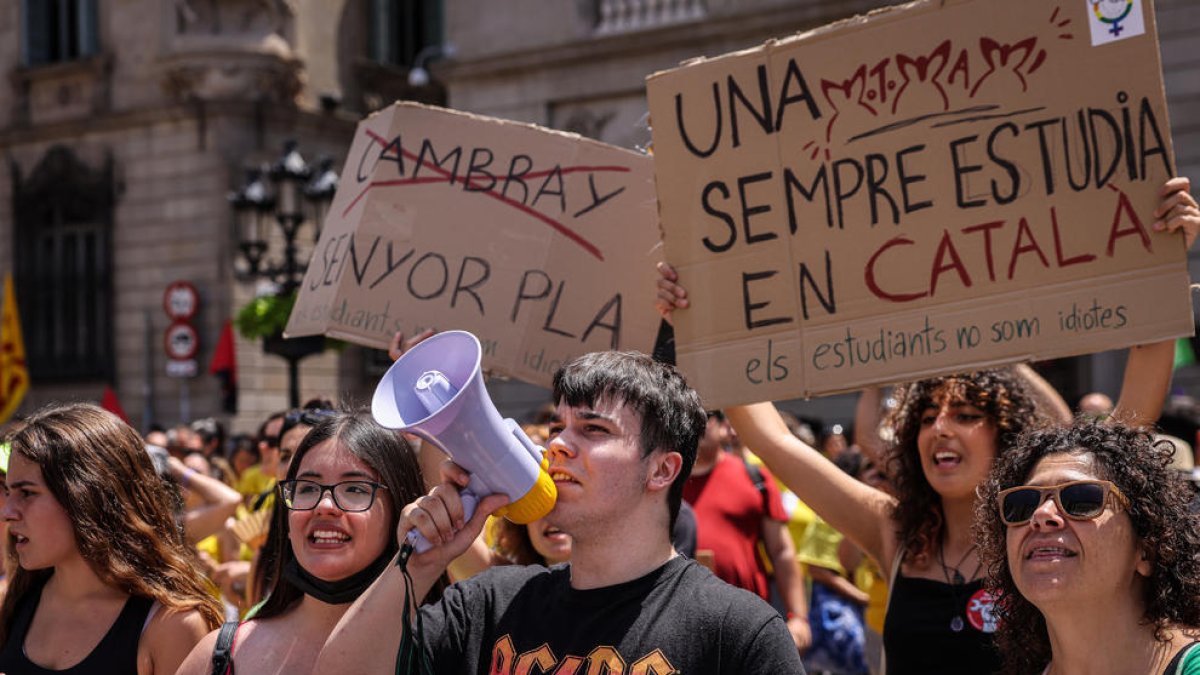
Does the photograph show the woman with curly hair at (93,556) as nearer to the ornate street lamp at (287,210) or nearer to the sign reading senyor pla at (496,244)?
the sign reading senyor pla at (496,244)

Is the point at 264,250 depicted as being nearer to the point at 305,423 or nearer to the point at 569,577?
the point at 305,423

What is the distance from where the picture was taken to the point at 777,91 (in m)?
4.00

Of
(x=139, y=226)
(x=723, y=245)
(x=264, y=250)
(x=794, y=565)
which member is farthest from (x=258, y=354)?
(x=723, y=245)

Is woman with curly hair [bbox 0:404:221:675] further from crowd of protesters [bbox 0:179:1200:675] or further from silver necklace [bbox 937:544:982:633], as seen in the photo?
silver necklace [bbox 937:544:982:633]

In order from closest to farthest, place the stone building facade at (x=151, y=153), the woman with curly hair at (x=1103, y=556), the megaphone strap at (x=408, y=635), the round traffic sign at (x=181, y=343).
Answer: the megaphone strap at (x=408, y=635), the woman with curly hair at (x=1103, y=556), the round traffic sign at (x=181, y=343), the stone building facade at (x=151, y=153)

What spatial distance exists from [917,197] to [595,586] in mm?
1587

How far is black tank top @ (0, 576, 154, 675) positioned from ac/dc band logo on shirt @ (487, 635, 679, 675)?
3.67 feet

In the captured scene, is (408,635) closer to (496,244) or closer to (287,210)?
(496,244)

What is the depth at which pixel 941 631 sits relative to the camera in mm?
3660

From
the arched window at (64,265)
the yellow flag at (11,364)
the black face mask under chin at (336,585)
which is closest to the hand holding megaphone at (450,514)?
the black face mask under chin at (336,585)

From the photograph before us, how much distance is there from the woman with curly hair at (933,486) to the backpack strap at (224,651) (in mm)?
1492

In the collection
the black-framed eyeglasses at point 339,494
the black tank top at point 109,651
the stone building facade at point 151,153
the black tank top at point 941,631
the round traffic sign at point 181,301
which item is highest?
the stone building facade at point 151,153

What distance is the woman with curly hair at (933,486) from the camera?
364cm

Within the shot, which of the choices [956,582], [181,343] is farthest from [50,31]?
[956,582]
